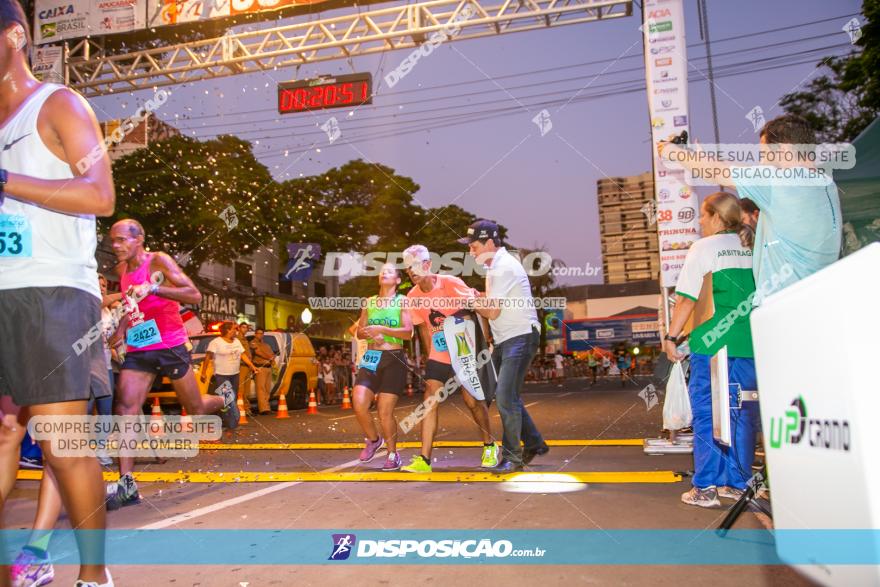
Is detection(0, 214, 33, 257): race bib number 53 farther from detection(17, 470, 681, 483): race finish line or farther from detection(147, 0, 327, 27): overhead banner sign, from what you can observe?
detection(147, 0, 327, 27): overhead banner sign

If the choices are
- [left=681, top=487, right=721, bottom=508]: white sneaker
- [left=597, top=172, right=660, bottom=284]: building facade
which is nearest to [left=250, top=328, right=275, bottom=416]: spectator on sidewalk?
[left=681, top=487, right=721, bottom=508]: white sneaker

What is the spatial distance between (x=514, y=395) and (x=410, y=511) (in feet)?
5.55

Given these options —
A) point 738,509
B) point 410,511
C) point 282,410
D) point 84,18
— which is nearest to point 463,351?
point 410,511

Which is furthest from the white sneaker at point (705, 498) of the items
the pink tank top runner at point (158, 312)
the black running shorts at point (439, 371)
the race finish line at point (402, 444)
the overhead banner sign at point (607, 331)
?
the overhead banner sign at point (607, 331)

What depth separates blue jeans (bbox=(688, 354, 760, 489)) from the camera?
3799mm

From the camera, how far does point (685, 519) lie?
3.71 metres

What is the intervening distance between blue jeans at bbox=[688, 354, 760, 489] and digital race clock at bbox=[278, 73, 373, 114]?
11917 millimetres

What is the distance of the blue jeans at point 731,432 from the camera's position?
150 inches

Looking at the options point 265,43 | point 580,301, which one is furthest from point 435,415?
point 580,301

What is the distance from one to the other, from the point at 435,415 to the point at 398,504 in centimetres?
158

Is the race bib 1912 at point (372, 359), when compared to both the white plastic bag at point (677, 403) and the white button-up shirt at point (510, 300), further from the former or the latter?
the white plastic bag at point (677, 403)

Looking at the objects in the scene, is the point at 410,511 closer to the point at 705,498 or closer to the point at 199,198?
the point at 705,498

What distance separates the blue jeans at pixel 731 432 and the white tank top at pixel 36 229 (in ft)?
11.2

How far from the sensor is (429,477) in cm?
528
